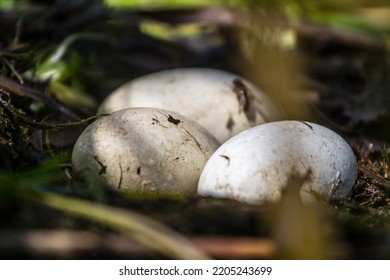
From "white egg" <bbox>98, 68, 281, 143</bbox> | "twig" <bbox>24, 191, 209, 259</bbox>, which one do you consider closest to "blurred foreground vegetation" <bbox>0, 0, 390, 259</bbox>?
"twig" <bbox>24, 191, 209, 259</bbox>

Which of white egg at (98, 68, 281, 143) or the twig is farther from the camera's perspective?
white egg at (98, 68, 281, 143)

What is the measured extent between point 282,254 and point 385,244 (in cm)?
25

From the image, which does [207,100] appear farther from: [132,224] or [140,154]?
[132,224]

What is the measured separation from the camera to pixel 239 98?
2.07m

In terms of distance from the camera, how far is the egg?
1.65 meters

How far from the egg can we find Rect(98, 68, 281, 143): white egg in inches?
11.0

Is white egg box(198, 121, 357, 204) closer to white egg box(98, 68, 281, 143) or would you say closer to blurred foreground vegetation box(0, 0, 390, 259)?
blurred foreground vegetation box(0, 0, 390, 259)

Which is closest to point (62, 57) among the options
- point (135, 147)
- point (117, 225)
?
point (135, 147)

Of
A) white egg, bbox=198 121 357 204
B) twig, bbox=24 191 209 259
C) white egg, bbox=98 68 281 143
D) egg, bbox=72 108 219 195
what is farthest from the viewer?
white egg, bbox=98 68 281 143

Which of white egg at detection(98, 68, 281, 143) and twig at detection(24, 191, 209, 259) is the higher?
twig at detection(24, 191, 209, 259)

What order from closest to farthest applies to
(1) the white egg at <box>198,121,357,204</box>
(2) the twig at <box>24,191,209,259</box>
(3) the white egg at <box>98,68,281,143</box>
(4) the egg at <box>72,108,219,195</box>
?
(2) the twig at <box>24,191,209,259</box> < (1) the white egg at <box>198,121,357,204</box> < (4) the egg at <box>72,108,219,195</box> < (3) the white egg at <box>98,68,281,143</box>

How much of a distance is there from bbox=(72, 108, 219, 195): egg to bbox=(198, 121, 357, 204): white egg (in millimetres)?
69

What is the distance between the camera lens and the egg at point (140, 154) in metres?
1.65

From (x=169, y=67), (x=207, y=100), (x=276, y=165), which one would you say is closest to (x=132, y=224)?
(x=276, y=165)
